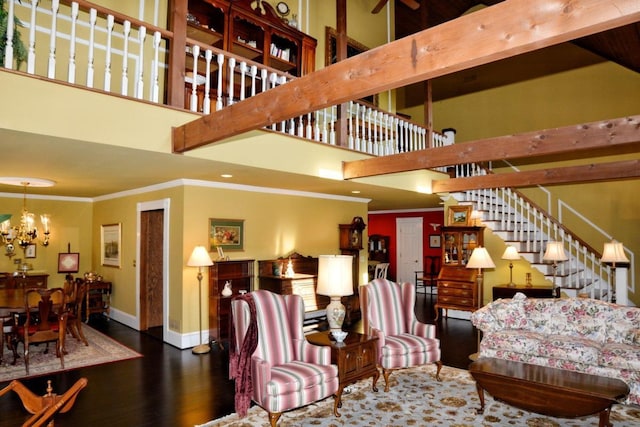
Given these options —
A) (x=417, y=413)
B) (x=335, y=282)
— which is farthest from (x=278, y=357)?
(x=417, y=413)

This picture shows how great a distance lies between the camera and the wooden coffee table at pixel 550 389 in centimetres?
317

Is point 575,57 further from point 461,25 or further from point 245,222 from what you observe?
point 461,25

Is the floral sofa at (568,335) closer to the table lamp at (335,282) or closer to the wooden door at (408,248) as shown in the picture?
the table lamp at (335,282)

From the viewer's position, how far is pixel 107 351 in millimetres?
5625

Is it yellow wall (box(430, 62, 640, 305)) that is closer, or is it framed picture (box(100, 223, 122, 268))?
framed picture (box(100, 223, 122, 268))

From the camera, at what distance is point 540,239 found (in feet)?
26.6

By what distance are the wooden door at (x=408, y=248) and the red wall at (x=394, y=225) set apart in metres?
0.12

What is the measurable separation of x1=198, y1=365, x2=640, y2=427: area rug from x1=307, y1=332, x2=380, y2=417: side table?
16cm

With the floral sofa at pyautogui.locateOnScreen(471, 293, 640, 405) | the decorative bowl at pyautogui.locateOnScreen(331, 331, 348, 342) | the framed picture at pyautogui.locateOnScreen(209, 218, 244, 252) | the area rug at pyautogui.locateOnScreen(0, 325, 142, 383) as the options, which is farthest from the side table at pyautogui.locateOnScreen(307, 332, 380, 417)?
the area rug at pyautogui.locateOnScreen(0, 325, 142, 383)

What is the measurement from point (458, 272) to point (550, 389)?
446 cm

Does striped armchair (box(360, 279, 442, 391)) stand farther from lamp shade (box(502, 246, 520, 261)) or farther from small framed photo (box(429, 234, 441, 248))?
small framed photo (box(429, 234, 441, 248))

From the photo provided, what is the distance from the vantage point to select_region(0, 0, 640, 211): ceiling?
4033 mm

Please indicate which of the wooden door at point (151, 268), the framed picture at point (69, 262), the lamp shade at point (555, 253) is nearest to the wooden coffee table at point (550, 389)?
the lamp shade at point (555, 253)

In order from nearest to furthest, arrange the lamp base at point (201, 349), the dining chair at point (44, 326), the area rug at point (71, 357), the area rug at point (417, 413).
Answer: the area rug at point (417, 413), the area rug at point (71, 357), the dining chair at point (44, 326), the lamp base at point (201, 349)
